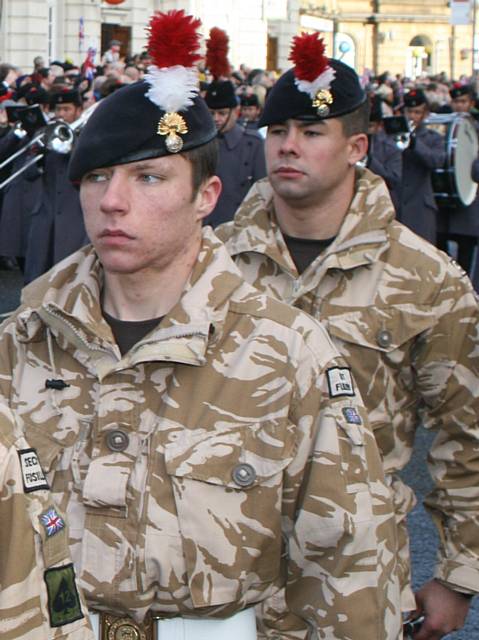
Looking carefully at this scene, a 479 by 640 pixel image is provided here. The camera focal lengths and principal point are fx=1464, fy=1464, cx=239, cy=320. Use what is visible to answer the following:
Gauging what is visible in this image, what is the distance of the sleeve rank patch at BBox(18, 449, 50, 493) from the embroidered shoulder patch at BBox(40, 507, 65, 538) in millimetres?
33

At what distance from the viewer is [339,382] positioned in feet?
8.71

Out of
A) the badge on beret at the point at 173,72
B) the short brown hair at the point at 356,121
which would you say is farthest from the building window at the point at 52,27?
the badge on beret at the point at 173,72

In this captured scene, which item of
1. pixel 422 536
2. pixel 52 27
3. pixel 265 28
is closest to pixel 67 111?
pixel 422 536

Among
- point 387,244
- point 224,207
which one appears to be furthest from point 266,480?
point 224,207

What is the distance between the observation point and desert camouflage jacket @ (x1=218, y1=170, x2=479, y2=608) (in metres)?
3.38

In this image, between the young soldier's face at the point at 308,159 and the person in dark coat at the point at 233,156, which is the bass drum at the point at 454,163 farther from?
the young soldier's face at the point at 308,159

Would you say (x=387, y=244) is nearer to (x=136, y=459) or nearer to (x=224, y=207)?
(x=136, y=459)

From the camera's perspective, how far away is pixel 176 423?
102 inches

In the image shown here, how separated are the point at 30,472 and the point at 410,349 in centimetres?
180

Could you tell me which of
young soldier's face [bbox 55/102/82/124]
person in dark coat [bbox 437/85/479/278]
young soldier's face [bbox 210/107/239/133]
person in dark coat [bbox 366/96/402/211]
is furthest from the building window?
young soldier's face [bbox 55/102/82/124]

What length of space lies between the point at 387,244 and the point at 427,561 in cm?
234

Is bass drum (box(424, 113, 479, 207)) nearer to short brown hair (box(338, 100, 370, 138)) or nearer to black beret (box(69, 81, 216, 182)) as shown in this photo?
short brown hair (box(338, 100, 370, 138))

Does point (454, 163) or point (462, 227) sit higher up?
point (454, 163)

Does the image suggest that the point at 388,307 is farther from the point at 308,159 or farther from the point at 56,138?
the point at 56,138
